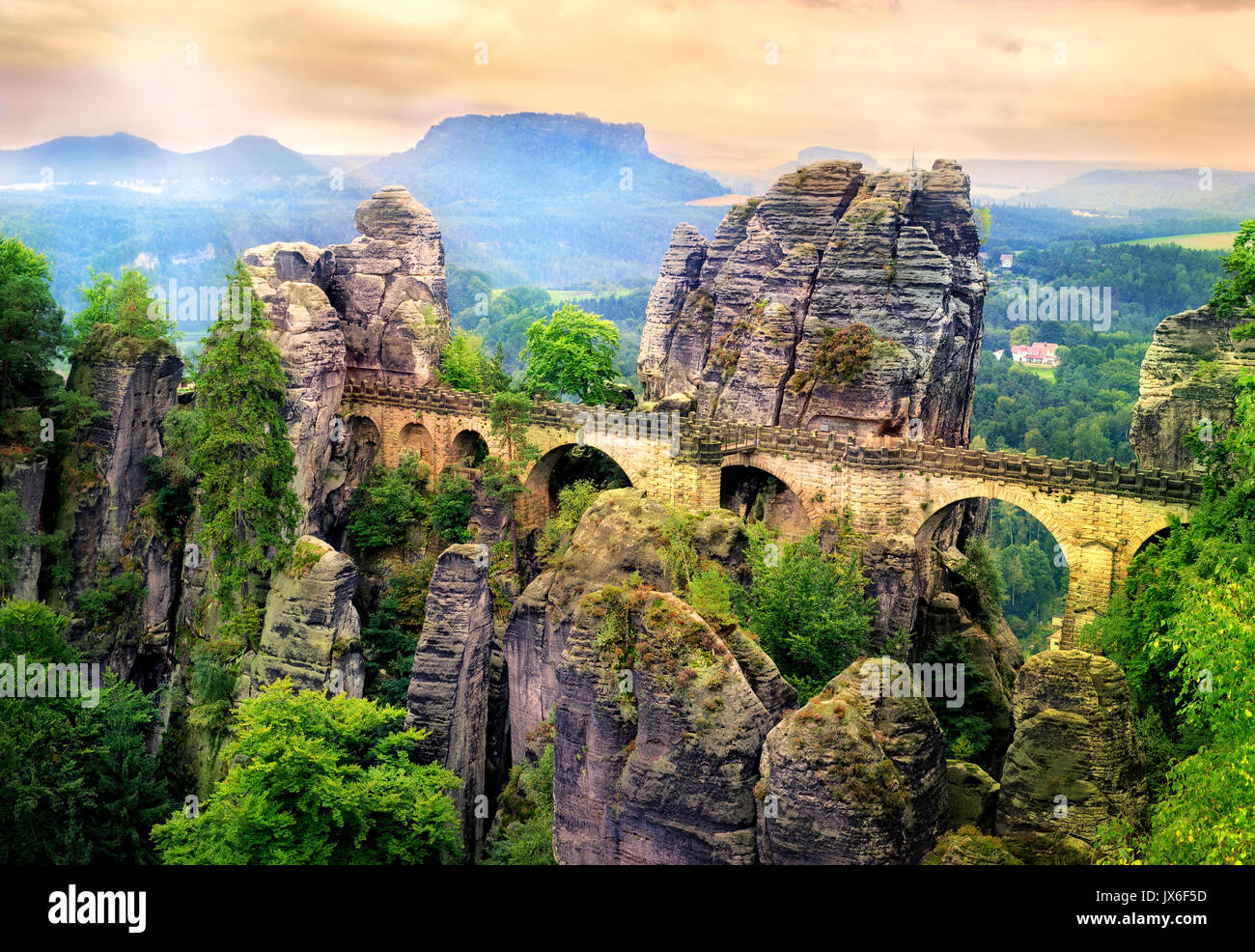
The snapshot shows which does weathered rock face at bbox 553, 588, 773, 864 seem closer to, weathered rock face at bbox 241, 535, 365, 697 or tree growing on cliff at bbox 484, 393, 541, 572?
weathered rock face at bbox 241, 535, 365, 697

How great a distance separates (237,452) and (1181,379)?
95.0 ft

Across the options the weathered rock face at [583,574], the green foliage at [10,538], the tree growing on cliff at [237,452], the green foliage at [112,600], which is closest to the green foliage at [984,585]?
the weathered rock face at [583,574]

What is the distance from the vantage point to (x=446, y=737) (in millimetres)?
27031

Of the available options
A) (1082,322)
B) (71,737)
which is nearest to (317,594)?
(71,737)

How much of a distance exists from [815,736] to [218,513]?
22.2m

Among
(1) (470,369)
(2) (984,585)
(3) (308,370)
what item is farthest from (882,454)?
(3) (308,370)

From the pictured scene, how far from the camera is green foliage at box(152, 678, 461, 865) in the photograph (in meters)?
20.5

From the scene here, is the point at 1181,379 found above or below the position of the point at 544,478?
above

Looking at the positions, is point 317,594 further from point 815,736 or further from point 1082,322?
point 1082,322

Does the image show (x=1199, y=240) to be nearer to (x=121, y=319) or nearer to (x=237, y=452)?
(x=121, y=319)

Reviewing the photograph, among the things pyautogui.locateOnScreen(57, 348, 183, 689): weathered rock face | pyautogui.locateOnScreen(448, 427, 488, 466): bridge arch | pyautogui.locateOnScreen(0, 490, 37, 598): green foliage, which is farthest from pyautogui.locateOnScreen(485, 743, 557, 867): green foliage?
pyautogui.locateOnScreen(448, 427, 488, 466): bridge arch

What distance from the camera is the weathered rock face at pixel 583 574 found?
25516 mm

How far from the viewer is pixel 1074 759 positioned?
1692 centimetres

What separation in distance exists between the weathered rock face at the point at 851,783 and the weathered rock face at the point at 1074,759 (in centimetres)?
202
